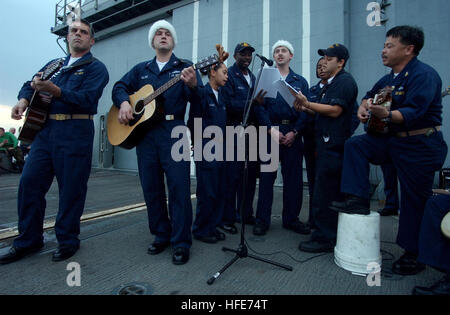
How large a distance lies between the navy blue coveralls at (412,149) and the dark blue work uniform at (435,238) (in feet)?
0.85

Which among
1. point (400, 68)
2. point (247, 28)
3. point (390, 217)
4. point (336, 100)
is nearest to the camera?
point (400, 68)

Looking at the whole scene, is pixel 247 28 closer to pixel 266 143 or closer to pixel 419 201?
pixel 266 143

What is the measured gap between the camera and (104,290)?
5.70ft

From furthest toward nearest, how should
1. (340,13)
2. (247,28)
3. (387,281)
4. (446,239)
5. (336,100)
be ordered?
(247,28)
(340,13)
(336,100)
(387,281)
(446,239)

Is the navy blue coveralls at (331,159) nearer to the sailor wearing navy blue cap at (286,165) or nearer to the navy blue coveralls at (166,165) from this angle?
the sailor wearing navy blue cap at (286,165)

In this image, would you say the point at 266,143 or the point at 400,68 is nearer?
the point at 400,68

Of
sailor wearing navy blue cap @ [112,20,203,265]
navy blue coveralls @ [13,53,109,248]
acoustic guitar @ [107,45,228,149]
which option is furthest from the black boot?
navy blue coveralls @ [13,53,109,248]

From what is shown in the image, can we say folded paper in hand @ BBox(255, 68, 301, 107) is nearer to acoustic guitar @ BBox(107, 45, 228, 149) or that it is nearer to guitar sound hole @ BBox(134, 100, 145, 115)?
acoustic guitar @ BBox(107, 45, 228, 149)

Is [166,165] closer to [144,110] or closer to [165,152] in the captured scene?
[165,152]

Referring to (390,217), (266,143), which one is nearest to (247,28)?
(266,143)

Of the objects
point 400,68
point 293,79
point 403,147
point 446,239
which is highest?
point 293,79

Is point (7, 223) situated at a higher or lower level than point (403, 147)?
lower

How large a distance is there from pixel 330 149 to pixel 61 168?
7.96 ft
